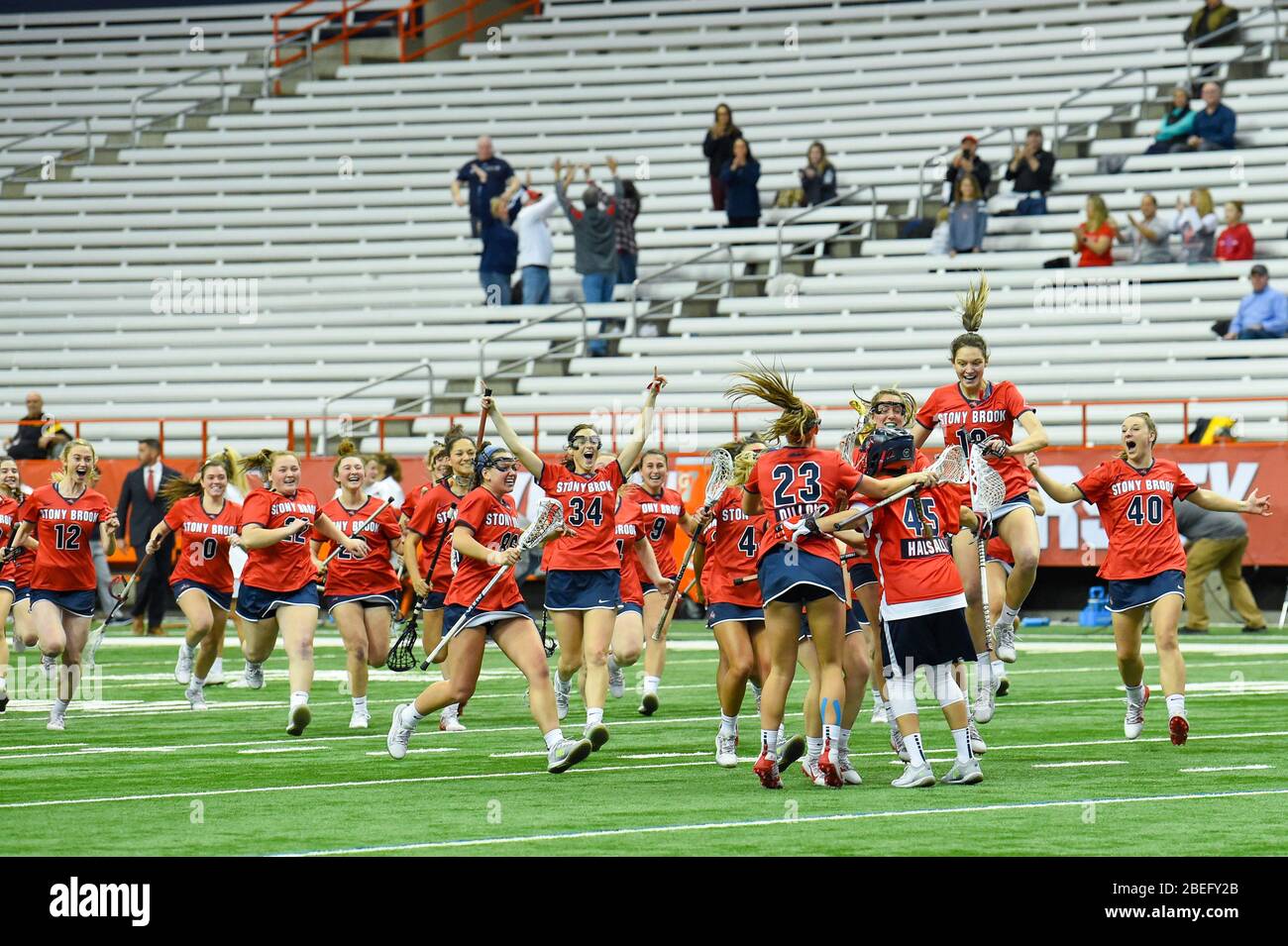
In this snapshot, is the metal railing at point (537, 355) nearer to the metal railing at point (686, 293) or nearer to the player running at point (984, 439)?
the metal railing at point (686, 293)

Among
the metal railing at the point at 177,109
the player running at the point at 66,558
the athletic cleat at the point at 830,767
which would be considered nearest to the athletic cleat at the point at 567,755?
the athletic cleat at the point at 830,767

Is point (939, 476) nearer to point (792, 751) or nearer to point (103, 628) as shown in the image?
point (792, 751)

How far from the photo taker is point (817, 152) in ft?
101

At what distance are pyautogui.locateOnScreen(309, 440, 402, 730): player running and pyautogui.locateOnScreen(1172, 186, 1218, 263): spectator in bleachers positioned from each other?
15.4 meters

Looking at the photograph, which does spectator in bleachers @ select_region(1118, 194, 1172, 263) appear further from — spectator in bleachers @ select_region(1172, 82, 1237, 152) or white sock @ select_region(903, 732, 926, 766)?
white sock @ select_region(903, 732, 926, 766)

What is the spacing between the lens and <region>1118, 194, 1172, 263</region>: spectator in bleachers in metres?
27.4

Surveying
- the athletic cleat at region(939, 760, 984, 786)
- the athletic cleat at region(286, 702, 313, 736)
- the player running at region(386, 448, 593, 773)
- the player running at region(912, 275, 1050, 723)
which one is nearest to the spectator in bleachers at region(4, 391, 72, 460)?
the athletic cleat at region(286, 702, 313, 736)

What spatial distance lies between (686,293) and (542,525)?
A: 18982 millimetres

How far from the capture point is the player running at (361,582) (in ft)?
49.7

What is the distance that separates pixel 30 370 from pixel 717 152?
458 inches

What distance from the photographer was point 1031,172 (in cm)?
2908

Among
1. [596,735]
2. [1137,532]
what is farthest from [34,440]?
[1137,532]
